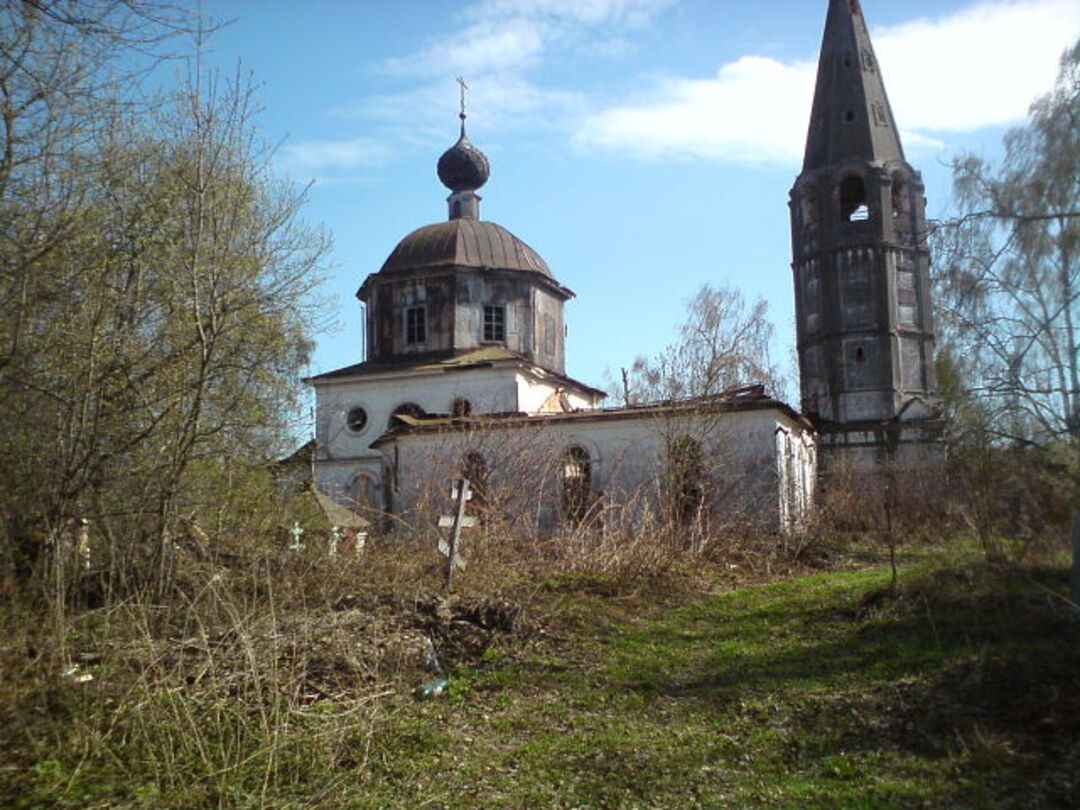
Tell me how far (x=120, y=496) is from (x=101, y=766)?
10.1ft

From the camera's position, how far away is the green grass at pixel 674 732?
5934 millimetres

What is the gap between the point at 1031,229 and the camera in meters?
12.3

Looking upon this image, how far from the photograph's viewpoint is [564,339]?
104 feet

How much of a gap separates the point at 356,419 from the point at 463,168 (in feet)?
33.4

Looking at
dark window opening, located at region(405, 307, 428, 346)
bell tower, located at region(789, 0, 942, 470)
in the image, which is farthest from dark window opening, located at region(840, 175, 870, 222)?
dark window opening, located at region(405, 307, 428, 346)

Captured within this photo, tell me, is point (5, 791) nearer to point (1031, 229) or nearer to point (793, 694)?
point (793, 694)

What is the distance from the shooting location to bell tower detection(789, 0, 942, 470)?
102 ft

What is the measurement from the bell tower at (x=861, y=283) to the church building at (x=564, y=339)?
0.15 ft

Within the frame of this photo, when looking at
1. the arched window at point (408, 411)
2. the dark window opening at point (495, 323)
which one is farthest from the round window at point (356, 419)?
the dark window opening at point (495, 323)

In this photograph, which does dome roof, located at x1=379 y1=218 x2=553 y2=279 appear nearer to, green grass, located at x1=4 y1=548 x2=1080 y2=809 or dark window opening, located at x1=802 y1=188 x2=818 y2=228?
dark window opening, located at x1=802 y1=188 x2=818 y2=228

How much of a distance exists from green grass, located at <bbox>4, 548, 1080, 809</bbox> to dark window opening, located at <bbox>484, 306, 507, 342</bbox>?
20334 mm

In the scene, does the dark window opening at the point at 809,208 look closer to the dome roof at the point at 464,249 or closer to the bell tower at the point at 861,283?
the bell tower at the point at 861,283

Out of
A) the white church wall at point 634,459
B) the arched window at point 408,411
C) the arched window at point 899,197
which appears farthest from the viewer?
the arched window at point 899,197

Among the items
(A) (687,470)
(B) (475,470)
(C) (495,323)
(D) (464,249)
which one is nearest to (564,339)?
(C) (495,323)
